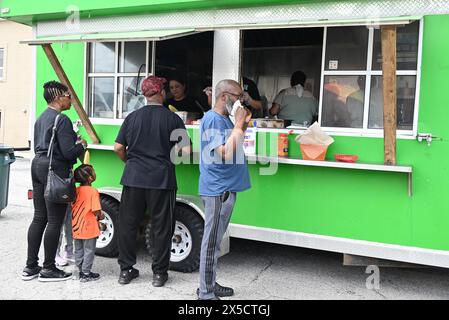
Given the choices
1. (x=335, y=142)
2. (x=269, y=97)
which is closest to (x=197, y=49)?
(x=269, y=97)

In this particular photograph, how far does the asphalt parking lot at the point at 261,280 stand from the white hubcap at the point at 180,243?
0.57 feet

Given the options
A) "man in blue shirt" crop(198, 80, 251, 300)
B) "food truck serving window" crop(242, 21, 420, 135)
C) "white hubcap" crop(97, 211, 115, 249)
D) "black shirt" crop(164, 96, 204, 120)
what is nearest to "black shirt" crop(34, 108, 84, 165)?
"white hubcap" crop(97, 211, 115, 249)

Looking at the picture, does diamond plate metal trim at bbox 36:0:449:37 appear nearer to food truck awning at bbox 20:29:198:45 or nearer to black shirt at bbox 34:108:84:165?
food truck awning at bbox 20:29:198:45

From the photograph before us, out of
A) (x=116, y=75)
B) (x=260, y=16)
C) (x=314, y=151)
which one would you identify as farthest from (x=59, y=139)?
(x=314, y=151)

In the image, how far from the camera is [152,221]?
14.1ft

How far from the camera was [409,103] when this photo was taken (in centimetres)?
396

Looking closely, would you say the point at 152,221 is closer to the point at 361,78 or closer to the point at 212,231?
the point at 212,231

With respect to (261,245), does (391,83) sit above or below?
above

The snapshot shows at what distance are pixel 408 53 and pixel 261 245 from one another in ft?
9.32

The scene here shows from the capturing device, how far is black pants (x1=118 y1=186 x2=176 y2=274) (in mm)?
4227

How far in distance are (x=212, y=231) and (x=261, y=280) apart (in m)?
1.09

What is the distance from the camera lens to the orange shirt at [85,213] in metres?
4.37

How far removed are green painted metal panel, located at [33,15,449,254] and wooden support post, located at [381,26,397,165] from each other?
112mm

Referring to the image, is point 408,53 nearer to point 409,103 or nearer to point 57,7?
point 409,103
